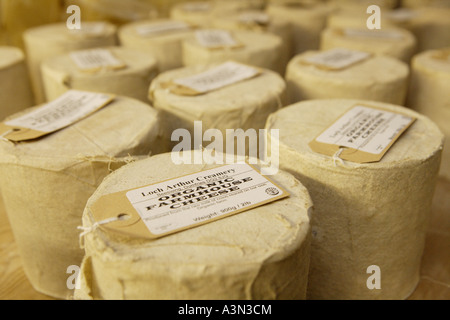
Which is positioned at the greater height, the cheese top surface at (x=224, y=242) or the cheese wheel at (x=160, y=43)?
the cheese wheel at (x=160, y=43)

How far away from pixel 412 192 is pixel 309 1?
2658 mm

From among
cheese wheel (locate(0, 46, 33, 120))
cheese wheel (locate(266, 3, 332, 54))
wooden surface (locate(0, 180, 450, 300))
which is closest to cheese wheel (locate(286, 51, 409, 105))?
wooden surface (locate(0, 180, 450, 300))

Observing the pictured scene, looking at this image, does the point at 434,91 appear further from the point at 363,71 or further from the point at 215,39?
the point at 215,39

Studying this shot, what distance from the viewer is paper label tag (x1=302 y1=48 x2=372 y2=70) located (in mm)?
1871

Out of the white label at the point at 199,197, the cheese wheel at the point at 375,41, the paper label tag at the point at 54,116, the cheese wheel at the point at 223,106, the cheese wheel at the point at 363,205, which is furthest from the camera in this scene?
the cheese wheel at the point at 375,41

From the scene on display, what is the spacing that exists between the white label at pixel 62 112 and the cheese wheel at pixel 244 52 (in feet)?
2.53

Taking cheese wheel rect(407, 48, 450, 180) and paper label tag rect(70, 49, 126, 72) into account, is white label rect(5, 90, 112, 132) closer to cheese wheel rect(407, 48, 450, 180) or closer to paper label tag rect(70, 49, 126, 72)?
paper label tag rect(70, 49, 126, 72)

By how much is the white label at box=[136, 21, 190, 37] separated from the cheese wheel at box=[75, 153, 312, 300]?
1831 millimetres

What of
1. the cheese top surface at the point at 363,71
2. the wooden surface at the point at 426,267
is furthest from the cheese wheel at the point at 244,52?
the wooden surface at the point at 426,267

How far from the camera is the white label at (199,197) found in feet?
2.94

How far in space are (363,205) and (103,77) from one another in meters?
1.25

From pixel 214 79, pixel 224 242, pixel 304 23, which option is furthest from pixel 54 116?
pixel 304 23

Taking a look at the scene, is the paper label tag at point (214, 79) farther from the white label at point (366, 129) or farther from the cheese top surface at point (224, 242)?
the cheese top surface at point (224, 242)

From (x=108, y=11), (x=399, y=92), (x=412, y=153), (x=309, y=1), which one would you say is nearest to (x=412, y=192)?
(x=412, y=153)
